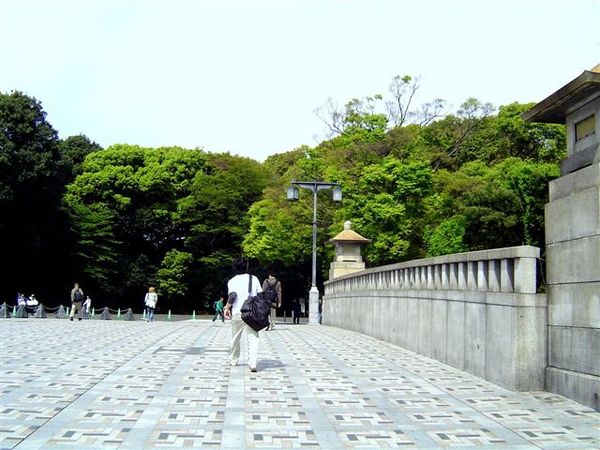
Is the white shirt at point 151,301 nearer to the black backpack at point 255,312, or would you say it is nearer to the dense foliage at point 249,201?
the dense foliage at point 249,201

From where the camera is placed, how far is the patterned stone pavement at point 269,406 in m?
6.27

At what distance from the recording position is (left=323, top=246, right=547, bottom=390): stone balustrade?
8.55m

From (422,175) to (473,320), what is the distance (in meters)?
26.3

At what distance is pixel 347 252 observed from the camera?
88.2 feet

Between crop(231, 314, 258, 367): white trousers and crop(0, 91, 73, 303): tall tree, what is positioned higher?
crop(0, 91, 73, 303): tall tree

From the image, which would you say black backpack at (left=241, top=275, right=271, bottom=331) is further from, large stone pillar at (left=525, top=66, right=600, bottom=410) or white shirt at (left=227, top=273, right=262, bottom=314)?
large stone pillar at (left=525, top=66, right=600, bottom=410)

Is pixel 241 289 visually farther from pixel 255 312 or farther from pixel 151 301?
pixel 151 301

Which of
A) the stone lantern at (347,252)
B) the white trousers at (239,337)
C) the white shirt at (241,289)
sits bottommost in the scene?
the white trousers at (239,337)

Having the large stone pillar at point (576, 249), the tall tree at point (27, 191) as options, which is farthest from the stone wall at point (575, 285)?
the tall tree at point (27, 191)

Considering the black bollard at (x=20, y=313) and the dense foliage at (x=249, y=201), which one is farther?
the dense foliage at (x=249, y=201)

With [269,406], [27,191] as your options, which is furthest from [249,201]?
[269,406]

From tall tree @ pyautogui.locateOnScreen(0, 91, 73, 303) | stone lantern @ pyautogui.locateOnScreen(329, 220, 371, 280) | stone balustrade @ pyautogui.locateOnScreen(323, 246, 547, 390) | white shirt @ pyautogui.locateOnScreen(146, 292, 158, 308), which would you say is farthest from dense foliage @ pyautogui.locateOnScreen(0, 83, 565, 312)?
stone balustrade @ pyautogui.locateOnScreen(323, 246, 547, 390)

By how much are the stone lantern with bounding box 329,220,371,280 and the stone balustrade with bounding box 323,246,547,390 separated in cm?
972

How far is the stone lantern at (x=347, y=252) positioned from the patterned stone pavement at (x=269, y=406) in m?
14.0
